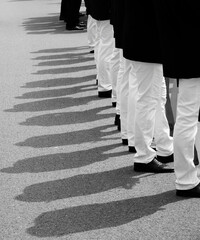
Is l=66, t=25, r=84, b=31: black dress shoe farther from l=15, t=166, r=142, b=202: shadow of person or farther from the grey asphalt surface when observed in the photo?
l=15, t=166, r=142, b=202: shadow of person

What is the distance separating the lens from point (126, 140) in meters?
6.56

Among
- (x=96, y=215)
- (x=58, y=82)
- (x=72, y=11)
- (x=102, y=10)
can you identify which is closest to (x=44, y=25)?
(x=72, y=11)

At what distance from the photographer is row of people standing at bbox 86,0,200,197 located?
4844mm

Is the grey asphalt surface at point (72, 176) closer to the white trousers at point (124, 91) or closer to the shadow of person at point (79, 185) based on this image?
the shadow of person at point (79, 185)

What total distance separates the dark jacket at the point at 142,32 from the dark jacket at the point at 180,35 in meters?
0.38

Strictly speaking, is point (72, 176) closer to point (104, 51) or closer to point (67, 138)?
point (67, 138)

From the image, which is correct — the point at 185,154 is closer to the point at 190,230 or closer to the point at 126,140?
the point at 190,230

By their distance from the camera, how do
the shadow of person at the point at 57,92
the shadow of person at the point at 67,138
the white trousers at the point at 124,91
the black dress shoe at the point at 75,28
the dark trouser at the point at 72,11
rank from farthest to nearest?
the black dress shoe at the point at 75,28 < the dark trouser at the point at 72,11 < the shadow of person at the point at 57,92 < the shadow of person at the point at 67,138 < the white trousers at the point at 124,91

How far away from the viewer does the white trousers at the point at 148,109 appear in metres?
5.50

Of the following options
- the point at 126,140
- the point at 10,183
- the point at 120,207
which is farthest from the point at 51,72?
the point at 120,207

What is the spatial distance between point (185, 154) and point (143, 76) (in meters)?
0.78

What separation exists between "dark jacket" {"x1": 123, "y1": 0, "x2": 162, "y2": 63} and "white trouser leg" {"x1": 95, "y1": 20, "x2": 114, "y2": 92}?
256cm

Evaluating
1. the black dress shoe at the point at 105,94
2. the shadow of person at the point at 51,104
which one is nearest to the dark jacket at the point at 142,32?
the shadow of person at the point at 51,104

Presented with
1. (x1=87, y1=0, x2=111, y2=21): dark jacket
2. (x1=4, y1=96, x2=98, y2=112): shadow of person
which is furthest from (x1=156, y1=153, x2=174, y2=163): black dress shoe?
(x1=4, y1=96, x2=98, y2=112): shadow of person
